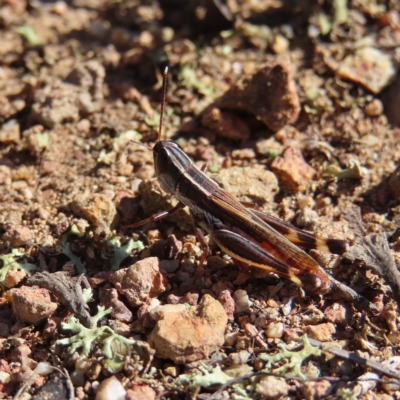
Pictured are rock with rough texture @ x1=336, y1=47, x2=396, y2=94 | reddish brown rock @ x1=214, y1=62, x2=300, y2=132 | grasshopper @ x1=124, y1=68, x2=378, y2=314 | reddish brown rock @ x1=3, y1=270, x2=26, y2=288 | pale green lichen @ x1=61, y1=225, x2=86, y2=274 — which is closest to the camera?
grasshopper @ x1=124, y1=68, x2=378, y2=314

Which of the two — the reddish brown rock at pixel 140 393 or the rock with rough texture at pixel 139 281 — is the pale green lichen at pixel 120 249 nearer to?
the rock with rough texture at pixel 139 281

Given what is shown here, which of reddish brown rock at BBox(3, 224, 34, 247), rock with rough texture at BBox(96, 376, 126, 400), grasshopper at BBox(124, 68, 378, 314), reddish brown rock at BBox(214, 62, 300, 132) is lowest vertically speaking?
rock with rough texture at BBox(96, 376, 126, 400)

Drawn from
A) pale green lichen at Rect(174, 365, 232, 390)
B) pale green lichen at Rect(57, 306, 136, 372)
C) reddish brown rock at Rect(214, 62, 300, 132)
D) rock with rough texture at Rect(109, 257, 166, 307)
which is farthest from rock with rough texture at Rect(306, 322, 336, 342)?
reddish brown rock at Rect(214, 62, 300, 132)

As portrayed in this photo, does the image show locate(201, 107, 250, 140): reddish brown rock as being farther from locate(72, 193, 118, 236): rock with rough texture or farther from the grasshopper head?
locate(72, 193, 118, 236): rock with rough texture

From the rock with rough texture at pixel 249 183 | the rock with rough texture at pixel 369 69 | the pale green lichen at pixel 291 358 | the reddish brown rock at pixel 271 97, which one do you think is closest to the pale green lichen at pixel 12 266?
the rock with rough texture at pixel 249 183

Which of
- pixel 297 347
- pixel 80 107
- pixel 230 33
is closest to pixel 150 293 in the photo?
pixel 297 347
